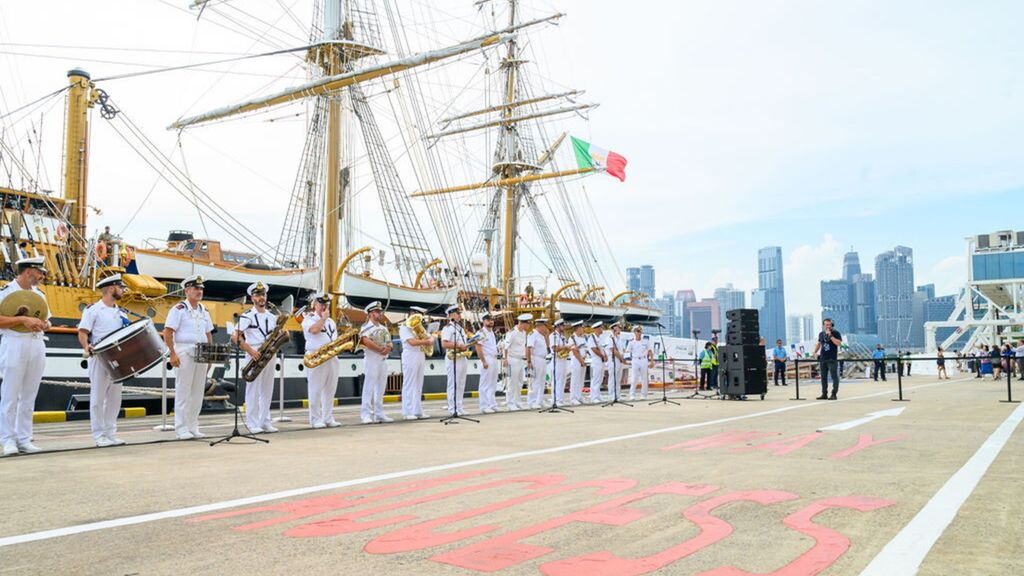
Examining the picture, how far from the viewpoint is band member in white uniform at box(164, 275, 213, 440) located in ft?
29.7

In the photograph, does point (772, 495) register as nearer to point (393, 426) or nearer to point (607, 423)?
point (607, 423)

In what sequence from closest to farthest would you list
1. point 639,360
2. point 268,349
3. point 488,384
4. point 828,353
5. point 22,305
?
point 22,305 < point 268,349 < point 488,384 < point 828,353 < point 639,360

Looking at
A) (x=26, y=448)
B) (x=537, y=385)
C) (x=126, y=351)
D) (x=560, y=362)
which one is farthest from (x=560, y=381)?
(x=26, y=448)

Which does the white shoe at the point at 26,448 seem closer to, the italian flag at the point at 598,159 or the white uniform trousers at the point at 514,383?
the white uniform trousers at the point at 514,383

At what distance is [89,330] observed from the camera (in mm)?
8445

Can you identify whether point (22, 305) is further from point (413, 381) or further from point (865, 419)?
point (865, 419)

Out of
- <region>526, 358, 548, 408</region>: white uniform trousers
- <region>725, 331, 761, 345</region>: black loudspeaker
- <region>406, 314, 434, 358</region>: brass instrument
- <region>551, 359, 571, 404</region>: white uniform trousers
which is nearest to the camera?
<region>406, 314, 434, 358</region>: brass instrument

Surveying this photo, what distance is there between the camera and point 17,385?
759 cm

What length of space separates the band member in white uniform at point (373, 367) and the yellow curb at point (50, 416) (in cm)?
587

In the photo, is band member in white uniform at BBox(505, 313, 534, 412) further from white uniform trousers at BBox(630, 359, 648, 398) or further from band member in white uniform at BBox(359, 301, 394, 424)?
white uniform trousers at BBox(630, 359, 648, 398)

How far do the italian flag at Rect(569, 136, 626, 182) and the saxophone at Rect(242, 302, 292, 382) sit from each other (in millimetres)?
30203

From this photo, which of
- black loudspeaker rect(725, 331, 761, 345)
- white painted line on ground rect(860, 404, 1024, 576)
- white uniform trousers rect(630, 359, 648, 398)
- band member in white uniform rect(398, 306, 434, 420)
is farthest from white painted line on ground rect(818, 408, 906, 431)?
white uniform trousers rect(630, 359, 648, 398)

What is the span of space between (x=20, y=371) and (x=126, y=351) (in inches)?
41.0

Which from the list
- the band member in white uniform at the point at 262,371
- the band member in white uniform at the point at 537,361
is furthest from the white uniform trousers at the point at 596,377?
the band member in white uniform at the point at 262,371
